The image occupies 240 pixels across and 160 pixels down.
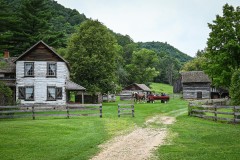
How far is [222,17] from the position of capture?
3550 centimetres

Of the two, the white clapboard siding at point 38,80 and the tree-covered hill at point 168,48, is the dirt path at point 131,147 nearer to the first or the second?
the white clapboard siding at point 38,80

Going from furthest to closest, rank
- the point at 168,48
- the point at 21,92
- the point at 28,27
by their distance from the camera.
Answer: the point at 168,48 < the point at 28,27 < the point at 21,92

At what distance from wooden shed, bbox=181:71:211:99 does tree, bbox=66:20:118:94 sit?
24.8 metres

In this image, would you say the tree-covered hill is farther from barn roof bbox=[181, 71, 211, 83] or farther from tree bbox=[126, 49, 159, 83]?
barn roof bbox=[181, 71, 211, 83]

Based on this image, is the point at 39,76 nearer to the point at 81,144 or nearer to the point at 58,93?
the point at 58,93

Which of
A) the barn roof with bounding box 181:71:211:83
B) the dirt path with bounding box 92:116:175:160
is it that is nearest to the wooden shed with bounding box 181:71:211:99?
the barn roof with bounding box 181:71:211:83

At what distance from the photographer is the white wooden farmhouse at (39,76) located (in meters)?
→ 37.6

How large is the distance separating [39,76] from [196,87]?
41.6 meters

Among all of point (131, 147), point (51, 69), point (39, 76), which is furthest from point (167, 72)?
point (131, 147)

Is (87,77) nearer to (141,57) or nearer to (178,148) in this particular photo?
(178,148)

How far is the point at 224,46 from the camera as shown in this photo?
110 feet

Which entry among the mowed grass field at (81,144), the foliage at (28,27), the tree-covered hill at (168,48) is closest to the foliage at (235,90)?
the mowed grass field at (81,144)

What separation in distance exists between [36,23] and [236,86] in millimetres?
49517

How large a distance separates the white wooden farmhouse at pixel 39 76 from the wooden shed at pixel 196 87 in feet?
125
